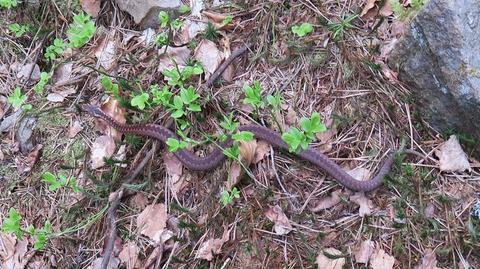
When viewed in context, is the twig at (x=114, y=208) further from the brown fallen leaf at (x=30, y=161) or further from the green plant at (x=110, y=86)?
the brown fallen leaf at (x=30, y=161)

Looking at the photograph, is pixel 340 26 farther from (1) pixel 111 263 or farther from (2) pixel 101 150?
(1) pixel 111 263

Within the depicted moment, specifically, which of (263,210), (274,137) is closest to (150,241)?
(263,210)

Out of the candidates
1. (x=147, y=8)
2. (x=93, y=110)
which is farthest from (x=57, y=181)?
(x=147, y=8)

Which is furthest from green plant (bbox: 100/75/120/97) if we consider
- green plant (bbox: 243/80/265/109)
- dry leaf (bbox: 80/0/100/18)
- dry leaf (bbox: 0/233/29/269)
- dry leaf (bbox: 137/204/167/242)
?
dry leaf (bbox: 0/233/29/269)

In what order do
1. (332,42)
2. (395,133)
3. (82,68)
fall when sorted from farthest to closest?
(82,68) → (332,42) → (395,133)

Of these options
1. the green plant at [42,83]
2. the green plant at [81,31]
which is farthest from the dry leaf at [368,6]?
the green plant at [42,83]

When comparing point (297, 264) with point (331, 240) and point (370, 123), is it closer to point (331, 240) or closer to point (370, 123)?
point (331, 240)

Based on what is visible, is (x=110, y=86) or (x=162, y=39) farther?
(x=162, y=39)

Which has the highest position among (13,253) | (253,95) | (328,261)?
(253,95)
